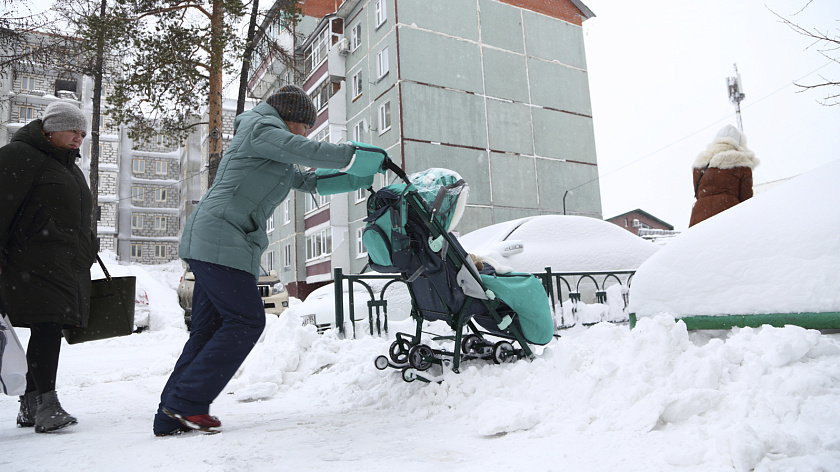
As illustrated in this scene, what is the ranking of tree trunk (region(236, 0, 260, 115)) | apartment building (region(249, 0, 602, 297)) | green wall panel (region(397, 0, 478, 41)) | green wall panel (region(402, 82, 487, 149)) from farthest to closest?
green wall panel (region(397, 0, 478, 41))
apartment building (region(249, 0, 602, 297))
green wall panel (region(402, 82, 487, 149))
tree trunk (region(236, 0, 260, 115))

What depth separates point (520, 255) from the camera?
760 centimetres

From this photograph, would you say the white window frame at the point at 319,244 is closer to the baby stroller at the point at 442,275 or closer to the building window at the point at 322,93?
the building window at the point at 322,93

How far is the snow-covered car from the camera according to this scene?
7.54m

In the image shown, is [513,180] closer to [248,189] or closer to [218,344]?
[248,189]

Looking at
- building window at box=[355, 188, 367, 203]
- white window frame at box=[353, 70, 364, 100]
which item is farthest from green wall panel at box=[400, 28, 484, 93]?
building window at box=[355, 188, 367, 203]

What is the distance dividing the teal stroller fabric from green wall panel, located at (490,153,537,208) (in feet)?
62.9

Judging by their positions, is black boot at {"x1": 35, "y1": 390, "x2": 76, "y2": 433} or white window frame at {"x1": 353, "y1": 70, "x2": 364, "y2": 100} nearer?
black boot at {"x1": 35, "y1": 390, "x2": 76, "y2": 433}

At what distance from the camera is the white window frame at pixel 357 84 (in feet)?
79.2

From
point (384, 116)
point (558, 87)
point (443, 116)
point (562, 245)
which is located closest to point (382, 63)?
point (384, 116)

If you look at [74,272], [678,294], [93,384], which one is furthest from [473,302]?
[93,384]

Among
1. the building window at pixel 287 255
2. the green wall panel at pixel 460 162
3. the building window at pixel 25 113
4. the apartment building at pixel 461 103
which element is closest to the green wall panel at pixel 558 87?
the apartment building at pixel 461 103

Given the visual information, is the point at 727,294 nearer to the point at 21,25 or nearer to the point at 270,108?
the point at 270,108

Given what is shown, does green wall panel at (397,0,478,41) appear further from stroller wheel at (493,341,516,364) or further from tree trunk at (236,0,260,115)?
stroller wheel at (493,341,516,364)

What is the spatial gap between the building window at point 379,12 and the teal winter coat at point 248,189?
20958 millimetres
